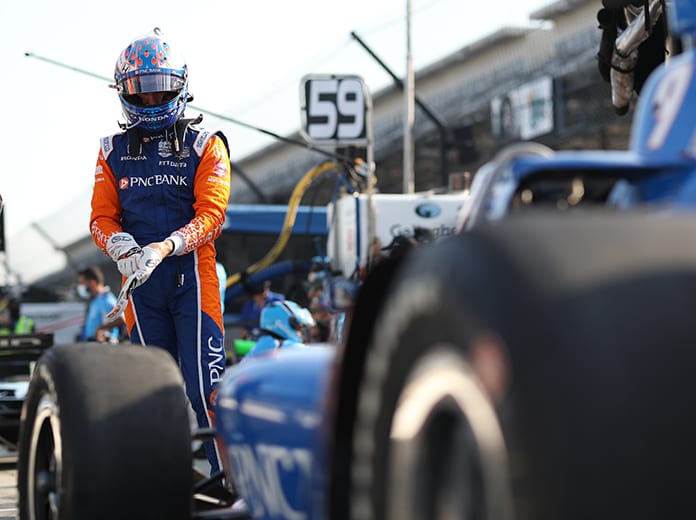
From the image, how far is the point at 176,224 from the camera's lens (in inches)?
197

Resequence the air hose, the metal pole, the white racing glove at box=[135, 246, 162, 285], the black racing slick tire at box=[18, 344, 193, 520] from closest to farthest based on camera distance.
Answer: the black racing slick tire at box=[18, 344, 193, 520] < the white racing glove at box=[135, 246, 162, 285] < the air hose < the metal pole

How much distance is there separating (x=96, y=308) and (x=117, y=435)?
537 inches

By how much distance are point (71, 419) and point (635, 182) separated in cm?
123

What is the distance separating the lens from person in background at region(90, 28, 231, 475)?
486 centimetres

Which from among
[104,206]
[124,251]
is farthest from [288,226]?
[124,251]

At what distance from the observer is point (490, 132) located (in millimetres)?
19172

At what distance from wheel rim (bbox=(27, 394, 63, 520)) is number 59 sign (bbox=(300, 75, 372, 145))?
10.2 metres

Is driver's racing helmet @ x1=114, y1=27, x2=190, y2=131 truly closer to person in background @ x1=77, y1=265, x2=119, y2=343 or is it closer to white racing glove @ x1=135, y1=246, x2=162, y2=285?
white racing glove @ x1=135, y1=246, x2=162, y2=285

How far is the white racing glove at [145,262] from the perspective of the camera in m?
4.65

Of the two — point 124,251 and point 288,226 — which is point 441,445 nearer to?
point 124,251

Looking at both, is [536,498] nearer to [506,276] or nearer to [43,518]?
[506,276]

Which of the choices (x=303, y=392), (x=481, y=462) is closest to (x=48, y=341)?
(x=303, y=392)

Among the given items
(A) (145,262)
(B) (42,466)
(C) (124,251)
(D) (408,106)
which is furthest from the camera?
(D) (408,106)

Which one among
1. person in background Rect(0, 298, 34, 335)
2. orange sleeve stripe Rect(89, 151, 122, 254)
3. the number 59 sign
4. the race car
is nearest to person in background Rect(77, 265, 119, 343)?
the number 59 sign
